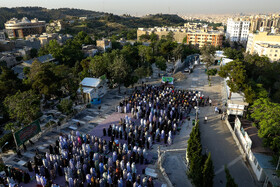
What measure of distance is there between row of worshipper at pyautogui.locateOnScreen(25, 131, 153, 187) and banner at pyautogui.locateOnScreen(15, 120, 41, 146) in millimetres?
2294

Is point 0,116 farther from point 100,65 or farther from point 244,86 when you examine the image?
point 244,86

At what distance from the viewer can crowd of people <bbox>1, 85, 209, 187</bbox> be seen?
995 centimetres

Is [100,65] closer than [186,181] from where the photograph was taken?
No

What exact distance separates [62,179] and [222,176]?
9.17 metres

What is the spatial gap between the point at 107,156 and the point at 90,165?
1569 millimetres

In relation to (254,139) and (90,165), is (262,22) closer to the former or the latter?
(254,139)

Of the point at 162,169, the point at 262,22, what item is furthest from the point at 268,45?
the point at 262,22

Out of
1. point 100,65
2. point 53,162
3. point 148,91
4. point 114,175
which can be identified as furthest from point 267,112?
point 100,65

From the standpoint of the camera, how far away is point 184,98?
2083 centimetres

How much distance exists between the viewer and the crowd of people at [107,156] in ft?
32.6

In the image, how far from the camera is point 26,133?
1320cm

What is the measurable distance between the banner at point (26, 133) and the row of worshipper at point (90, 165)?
2294 millimetres

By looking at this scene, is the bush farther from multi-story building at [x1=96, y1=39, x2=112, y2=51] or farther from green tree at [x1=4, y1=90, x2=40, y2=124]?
multi-story building at [x1=96, y1=39, x2=112, y2=51]

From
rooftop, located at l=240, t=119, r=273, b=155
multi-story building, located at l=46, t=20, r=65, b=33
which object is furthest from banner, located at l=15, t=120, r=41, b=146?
multi-story building, located at l=46, t=20, r=65, b=33
